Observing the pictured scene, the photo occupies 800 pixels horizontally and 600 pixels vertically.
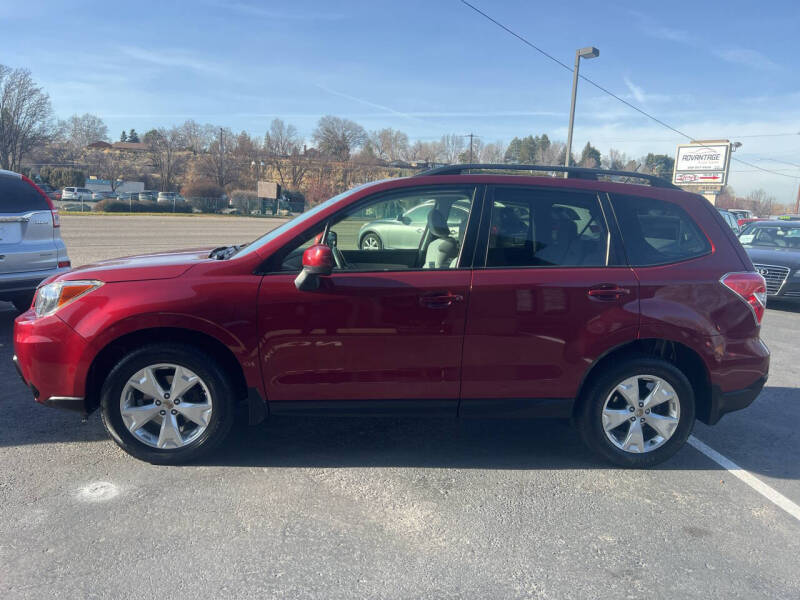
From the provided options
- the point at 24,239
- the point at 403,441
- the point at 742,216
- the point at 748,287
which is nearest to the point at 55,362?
the point at 403,441

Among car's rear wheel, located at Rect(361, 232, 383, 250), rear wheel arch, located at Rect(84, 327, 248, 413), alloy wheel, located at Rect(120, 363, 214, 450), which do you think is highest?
car's rear wheel, located at Rect(361, 232, 383, 250)

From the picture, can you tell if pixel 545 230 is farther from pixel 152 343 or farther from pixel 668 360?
pixel 152 343

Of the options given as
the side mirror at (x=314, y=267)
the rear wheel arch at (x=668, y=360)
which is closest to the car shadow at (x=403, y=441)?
the rear wheel arch at (x=668, y=360)

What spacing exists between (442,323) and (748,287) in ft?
6.70

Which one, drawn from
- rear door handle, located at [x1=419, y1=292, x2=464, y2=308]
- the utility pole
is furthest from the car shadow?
the utility pole

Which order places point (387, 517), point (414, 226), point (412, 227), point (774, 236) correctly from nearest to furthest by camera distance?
point (387, 517) → point (414, 226) → point (412, 227) → point (774, 236)

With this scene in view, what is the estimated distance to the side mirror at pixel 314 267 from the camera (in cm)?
339

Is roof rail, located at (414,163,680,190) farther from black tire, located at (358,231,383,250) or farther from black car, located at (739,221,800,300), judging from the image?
black car, located at (739,221,800,300)

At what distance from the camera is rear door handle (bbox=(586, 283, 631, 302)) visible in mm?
3719

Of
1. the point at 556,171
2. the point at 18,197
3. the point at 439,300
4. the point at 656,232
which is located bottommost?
the point at 439,300

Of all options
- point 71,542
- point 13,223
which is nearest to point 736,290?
point 71,542

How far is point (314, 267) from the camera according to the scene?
340 centimetres

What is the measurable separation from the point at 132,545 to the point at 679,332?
3.37 metres

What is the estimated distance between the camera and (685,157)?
52.8 metres
